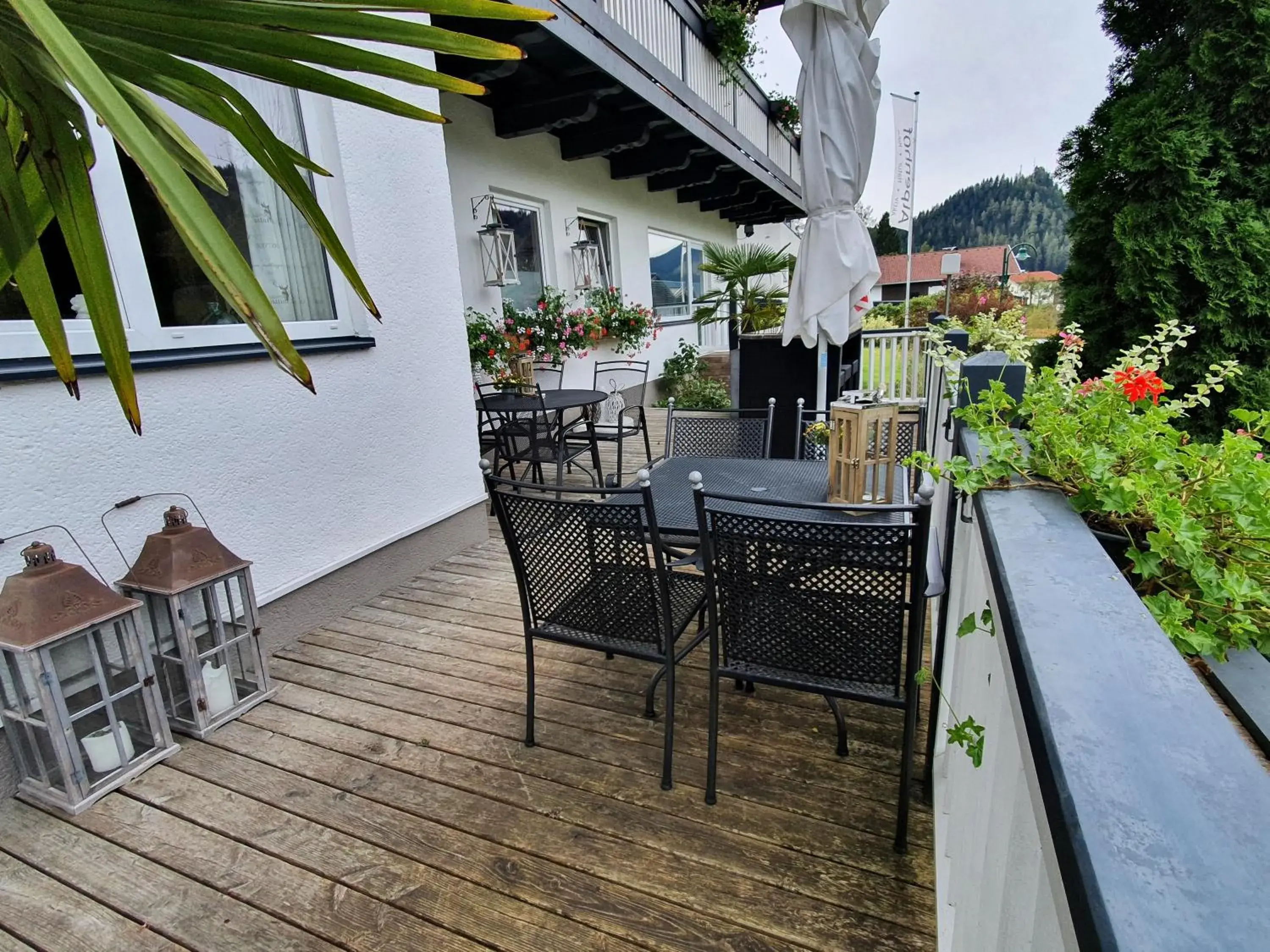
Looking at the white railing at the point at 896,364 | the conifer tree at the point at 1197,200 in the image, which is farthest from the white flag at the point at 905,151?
the conifer tree at the point at 1197,200

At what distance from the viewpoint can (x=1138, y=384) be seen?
1367 mm

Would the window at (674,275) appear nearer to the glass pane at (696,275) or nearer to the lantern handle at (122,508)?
the glass pane at (696,275)

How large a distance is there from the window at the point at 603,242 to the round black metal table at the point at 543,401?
8.66 ft

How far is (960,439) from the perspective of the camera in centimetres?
159

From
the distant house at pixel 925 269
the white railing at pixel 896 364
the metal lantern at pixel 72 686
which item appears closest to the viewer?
the metal lantern at pixel 72 686

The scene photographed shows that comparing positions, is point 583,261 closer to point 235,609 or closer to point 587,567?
point 235,609

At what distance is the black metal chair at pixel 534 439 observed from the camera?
13.1ft

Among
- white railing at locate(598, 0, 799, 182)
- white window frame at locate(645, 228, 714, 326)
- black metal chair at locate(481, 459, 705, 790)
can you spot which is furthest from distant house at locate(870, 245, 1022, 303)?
black metal chair at locate(481, 459, 705, 790)

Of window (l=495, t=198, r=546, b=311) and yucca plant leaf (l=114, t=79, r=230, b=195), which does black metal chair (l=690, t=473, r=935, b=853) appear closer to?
yucca plant leaf (l=114, t=79, r=230, b=195)

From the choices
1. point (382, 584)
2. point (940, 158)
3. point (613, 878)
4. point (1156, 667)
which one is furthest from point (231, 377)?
point (940, 158)

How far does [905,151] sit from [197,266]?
Answer: 36.5ft

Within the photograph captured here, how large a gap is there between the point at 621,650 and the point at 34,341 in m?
2.02

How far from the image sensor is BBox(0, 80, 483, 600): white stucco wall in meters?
1.91

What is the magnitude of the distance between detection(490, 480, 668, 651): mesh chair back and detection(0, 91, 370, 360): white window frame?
1.09 m
